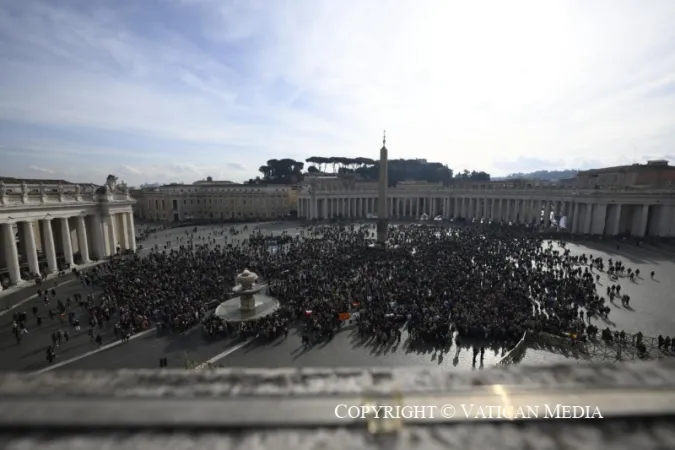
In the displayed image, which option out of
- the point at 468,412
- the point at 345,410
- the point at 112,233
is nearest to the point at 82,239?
the point at 112,233

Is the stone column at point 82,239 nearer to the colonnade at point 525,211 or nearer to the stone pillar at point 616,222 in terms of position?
the colonnade at point 525,211

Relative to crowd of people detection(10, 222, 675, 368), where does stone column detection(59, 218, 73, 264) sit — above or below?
above

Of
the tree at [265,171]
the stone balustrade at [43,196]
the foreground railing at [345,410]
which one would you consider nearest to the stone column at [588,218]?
the foreground railing at [345,410]

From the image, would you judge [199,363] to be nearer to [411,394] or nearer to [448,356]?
[448,356]

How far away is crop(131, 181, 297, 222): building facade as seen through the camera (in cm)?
7225

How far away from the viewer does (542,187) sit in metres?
51.8

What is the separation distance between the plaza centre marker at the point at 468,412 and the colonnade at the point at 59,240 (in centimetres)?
2980

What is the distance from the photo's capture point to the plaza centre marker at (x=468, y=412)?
6.32ft

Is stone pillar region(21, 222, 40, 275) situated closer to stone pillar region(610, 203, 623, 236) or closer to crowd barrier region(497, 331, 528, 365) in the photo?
crowd barrier region(497, 331, 528, 365)

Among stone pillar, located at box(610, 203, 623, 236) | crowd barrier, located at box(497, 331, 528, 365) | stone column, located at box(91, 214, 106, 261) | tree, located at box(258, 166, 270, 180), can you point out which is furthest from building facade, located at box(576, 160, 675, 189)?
tree, located at box(258, 166, 270, 180)

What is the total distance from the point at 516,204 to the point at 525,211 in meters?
1.73

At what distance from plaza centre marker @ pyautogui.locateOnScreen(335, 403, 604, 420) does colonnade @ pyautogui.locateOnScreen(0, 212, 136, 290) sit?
97.8 feet

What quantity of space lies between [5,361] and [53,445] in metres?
16.4

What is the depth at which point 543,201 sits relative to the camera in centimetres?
5288
